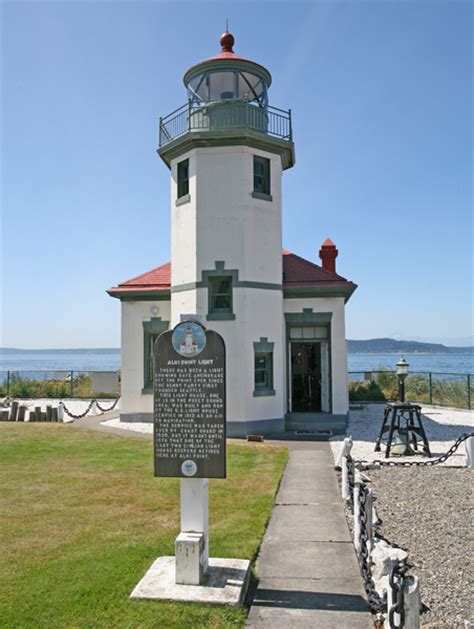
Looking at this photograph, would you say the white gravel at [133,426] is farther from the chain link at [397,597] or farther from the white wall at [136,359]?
the chain link at [397,597]

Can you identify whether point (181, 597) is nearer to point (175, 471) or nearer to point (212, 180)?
point (175, 471)

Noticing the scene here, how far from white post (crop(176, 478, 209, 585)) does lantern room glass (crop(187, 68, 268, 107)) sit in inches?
555

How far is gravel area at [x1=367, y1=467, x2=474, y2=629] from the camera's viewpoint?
523 centimetres

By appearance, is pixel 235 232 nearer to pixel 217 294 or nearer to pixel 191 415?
pixel 217 294

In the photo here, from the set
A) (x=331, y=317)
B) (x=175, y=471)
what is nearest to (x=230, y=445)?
(x=331, y=317)

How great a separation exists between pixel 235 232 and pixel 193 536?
11.7 metres

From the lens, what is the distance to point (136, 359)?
61.5 ft

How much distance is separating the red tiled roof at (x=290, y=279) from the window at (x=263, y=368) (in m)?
2.38

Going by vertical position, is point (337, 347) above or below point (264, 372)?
above

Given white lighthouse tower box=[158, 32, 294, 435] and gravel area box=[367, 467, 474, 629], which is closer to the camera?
gravel area box=[367, 467, 474, 629]

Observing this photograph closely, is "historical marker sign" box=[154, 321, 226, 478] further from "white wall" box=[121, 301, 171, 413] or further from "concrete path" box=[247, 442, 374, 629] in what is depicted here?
"white wall" box=[121, 301, 171, 413]

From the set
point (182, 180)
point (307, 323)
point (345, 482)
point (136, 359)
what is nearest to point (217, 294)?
point (307, 323)

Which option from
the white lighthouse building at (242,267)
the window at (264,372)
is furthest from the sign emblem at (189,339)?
the window at (264,372)

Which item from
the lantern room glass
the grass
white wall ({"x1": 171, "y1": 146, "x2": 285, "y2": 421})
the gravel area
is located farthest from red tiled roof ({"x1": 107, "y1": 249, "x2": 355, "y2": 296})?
the gravel area
